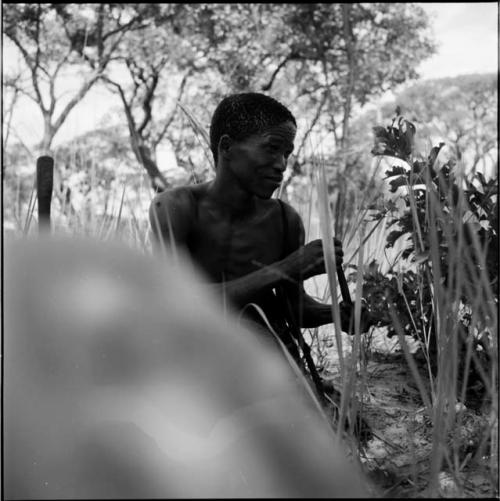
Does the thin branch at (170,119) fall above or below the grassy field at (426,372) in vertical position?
above

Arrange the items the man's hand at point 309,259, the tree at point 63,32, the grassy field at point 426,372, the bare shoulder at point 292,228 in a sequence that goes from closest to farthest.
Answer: the grassy field at point 426,372, the man's hand at point 309,259, the bare shoulder at point 292,228, the tree at point 63,32

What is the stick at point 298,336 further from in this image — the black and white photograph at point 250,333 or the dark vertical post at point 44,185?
the dark vertical post at point 44,185

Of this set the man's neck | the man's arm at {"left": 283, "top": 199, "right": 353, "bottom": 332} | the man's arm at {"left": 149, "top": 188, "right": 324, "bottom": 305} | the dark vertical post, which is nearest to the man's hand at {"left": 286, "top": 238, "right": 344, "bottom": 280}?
the man's arm at {"left": 149, "top": 188, "right": 324, "bottom": 305}

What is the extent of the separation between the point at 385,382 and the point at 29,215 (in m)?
1.42

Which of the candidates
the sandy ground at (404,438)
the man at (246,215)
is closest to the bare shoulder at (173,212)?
the man at (246,215)

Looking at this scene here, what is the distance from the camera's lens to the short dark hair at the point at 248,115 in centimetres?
169

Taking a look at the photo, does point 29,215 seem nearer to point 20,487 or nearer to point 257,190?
point 257,190

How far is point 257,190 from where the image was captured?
1.68m

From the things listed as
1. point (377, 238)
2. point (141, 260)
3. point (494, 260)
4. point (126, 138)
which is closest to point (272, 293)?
point (494, 260)

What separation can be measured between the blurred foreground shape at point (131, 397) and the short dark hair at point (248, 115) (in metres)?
0.70

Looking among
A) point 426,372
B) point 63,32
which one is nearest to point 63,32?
point 63,32

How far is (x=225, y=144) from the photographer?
1.74 meters

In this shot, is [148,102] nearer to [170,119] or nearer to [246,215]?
[170,119]

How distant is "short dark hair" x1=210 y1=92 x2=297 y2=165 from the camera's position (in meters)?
1.69
